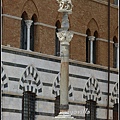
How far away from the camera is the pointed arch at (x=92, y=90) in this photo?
28.3m

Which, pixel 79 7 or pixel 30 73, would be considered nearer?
pixel 30 73

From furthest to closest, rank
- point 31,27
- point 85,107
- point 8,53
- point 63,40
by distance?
point 85,107 < point 31,27 < point 8,53 < point 63,40

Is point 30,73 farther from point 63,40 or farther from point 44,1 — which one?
point 63,40

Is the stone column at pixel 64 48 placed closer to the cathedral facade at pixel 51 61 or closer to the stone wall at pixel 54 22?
the cathedral facade at pixel 51 61

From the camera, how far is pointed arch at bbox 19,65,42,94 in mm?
25250

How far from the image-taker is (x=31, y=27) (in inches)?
1034

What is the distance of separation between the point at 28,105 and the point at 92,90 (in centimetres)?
369

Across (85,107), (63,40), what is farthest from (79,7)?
(63,40)

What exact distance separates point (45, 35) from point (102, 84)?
3520mm

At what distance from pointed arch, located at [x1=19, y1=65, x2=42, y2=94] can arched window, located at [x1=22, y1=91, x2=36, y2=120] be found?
16cm

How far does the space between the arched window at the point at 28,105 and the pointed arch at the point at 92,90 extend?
2.99 meters

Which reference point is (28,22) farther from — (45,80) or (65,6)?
(65,6)

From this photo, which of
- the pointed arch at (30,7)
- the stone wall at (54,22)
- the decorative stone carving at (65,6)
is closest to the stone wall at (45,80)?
the stone wall at (54,22)

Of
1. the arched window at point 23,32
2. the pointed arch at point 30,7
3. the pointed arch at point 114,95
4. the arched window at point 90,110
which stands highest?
the pointed arch at point 30,7
